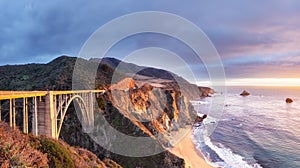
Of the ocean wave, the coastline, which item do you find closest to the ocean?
the ocean wave

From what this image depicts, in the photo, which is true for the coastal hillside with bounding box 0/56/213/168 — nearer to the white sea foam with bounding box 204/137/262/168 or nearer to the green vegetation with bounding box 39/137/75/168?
the white sea foam with bounding box 204/137/262/168

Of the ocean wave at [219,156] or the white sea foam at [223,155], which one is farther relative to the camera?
the ocean wave at [219,156]

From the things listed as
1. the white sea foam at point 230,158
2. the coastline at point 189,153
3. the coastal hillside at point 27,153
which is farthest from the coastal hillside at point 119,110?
the coastal hillside at point 27,153

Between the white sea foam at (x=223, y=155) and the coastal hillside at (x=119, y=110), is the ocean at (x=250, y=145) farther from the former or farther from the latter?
the coastal hillside at (x=119, y=110)

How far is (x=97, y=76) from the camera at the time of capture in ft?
160

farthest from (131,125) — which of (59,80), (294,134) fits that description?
(294,134)

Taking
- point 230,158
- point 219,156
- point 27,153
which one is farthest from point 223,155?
point 27,153

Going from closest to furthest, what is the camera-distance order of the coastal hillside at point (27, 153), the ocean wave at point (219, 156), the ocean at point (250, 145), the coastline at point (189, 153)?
1. the coastal hillside at point (27, 153)
2. the ocean wave at point (219, 156)
3. the coastline at point (189, 153)
4. the ocean at point (250, 145)

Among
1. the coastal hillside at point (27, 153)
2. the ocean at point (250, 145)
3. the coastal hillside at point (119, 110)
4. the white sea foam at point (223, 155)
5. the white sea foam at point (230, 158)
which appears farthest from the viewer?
the ocean at point (250, 145)

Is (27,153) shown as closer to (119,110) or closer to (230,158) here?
(119,110)

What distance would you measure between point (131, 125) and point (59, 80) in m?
22.4

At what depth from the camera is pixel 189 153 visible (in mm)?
32156

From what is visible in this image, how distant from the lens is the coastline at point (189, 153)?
2811 cm

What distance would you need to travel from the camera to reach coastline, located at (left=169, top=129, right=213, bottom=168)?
2811cm
